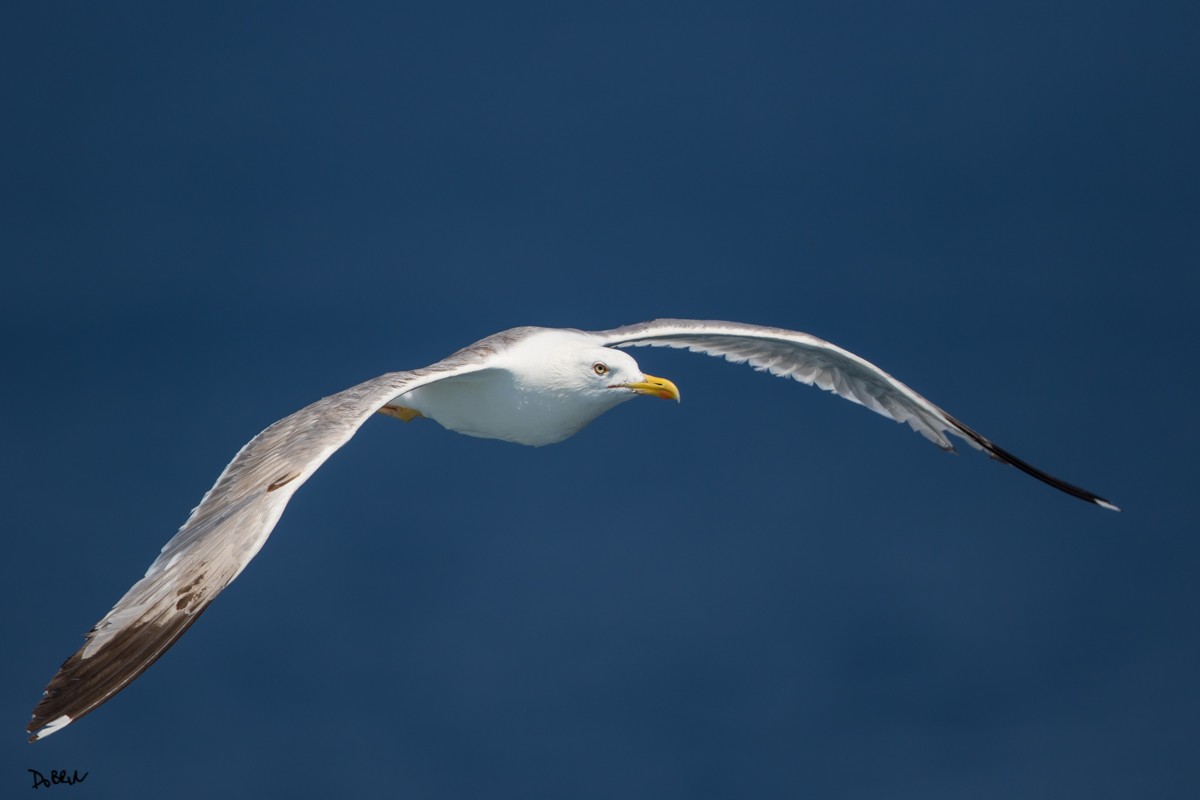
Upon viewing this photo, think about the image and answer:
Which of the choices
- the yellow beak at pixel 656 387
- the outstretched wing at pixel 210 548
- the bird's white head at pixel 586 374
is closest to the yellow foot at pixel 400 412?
the bird's white head at pixel 586 374

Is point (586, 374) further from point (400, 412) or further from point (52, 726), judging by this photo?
point (52, 726)

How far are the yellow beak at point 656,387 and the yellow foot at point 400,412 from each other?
4.63 ft

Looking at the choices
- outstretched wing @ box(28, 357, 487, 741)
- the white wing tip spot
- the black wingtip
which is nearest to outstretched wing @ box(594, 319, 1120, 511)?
the black wingtip

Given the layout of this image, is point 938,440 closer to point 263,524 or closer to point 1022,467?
point 1022,467

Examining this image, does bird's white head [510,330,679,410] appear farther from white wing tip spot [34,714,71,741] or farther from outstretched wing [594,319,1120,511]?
white wing tip spot [34,714,71,741]

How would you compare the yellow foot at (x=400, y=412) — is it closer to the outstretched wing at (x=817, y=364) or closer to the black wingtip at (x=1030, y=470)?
the outstretched wing at (x=817, y=364)

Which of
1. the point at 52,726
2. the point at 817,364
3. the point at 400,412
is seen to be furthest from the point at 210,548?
the point at 817,364

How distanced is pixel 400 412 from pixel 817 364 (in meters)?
2.91

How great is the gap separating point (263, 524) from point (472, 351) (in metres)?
2.16

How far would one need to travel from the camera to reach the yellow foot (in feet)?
28.9

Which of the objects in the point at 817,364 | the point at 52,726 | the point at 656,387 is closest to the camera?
the point at 52,726

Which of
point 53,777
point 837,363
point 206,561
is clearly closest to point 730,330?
point 837,363

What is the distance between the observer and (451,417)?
334 inches

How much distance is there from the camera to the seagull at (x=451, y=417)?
5.83 metres
